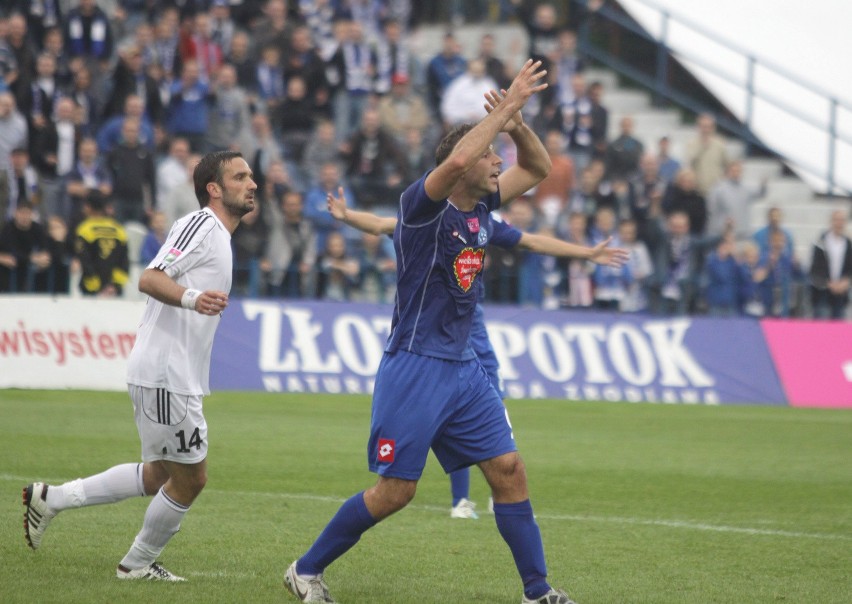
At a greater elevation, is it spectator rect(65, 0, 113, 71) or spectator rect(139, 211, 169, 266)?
spectator rect(65, 0, 113, 71)

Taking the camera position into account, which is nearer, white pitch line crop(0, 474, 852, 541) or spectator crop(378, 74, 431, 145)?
white pitch line crop(0, 474, 852, 541)

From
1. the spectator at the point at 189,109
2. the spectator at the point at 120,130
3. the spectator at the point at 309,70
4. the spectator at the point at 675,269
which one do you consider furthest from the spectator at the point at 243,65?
the spectator at the point at 675,269

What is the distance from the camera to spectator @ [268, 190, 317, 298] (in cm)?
2031

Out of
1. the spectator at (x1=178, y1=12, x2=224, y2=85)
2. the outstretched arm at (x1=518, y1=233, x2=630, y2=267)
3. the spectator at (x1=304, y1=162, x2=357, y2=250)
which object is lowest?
the spectator at (x1=304, y1=162, x2=357, y2=250)

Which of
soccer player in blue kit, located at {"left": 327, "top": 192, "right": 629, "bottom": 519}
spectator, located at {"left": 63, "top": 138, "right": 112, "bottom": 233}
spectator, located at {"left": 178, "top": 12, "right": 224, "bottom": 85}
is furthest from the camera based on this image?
spectator, located at {"left": 178, "top": 12, "right": 224, "bottom": 85}

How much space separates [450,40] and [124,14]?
17.9 feet

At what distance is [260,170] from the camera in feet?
68.6

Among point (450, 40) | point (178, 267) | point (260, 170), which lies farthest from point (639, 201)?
point (178, 267)

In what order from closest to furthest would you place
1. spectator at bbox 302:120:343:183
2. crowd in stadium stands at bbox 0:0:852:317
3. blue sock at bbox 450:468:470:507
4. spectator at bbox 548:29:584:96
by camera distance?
blue sock at bbox 450:468:470:507 → crowd in stadium stands at bbox 0:0:852:317 → spectator at bbox 302:120:343:183 → spectator at bbox 548:29:584:96

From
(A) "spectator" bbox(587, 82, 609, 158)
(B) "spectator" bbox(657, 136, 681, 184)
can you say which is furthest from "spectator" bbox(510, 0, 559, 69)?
(B) "spectator" bbox(657, 136, 681, 184)

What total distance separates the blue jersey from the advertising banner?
1164cm

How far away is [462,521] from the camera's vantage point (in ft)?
33.0

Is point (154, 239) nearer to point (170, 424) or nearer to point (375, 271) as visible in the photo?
point (375, 271)

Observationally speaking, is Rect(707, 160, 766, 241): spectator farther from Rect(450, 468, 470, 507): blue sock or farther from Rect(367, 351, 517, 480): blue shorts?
Rect(367, 351, 517, 480): blue shorts
